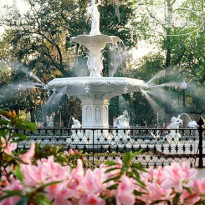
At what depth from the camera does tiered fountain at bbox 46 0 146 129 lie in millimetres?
16203

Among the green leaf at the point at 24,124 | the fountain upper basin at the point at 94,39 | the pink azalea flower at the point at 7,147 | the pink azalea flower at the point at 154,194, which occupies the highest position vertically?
the fountain upper basin at the point at 94,39

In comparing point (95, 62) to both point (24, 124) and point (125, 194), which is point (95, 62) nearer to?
point (24, 124)

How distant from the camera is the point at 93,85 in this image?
53.5 ft

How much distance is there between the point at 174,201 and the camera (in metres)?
1.78

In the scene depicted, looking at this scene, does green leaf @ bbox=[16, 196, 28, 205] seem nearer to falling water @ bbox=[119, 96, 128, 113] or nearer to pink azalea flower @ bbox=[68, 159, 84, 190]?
pink azalea flower @ bbox=[68, 159, 84, 190]

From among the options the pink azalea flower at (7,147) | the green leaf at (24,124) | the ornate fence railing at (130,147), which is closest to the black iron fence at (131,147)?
the ornate fence railing at (130,147)

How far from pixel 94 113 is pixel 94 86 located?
150cm

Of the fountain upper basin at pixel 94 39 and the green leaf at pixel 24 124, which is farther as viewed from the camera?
the fountain upper basin at pixel 94 39

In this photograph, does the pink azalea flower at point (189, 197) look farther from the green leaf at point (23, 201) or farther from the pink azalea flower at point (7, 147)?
the pink azalea flower at point (7, 147)

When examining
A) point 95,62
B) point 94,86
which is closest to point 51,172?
point 94,86

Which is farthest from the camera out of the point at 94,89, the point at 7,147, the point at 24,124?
the point at 94,89

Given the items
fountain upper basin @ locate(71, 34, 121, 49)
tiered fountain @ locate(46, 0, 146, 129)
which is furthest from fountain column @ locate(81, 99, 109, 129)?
fountain upper basin @ locate(71, 34, 121, 49)

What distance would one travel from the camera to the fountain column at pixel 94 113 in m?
17.5

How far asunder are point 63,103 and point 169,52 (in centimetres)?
963
